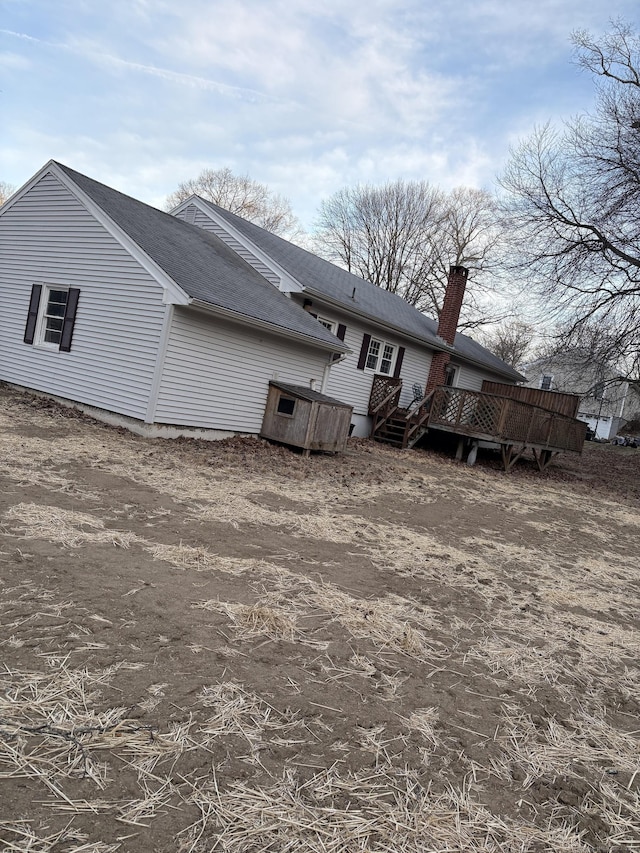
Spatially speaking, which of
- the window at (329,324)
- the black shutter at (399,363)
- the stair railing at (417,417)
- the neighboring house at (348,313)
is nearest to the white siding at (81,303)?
the neighboring house at (348,313)

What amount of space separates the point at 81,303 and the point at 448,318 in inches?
525

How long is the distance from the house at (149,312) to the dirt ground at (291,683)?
12.3ft

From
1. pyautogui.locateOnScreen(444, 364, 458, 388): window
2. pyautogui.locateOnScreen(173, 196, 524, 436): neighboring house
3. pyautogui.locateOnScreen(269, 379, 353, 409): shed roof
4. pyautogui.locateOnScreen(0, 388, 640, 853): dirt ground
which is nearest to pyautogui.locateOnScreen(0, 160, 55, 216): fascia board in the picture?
pyautogui.locateOnScreen(173, 196, 524, 436): neighboring house

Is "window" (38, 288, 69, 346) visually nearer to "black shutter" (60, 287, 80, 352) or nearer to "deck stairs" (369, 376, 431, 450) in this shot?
"black shutter" (60, 287, 80, 352)

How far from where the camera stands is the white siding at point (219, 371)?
9.68 meters

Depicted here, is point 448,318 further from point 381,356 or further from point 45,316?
point 45,316

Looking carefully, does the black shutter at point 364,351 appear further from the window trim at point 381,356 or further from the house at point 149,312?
the house at point 149,312

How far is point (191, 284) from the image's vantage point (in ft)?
31.3

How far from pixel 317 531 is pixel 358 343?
10942 millimetres

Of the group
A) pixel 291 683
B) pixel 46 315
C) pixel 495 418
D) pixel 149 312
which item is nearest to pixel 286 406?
pixel 149 312

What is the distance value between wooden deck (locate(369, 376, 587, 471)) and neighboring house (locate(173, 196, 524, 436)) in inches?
26.6

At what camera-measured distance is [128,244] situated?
9812mm

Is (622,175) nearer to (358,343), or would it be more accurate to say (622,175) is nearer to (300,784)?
(358,343)

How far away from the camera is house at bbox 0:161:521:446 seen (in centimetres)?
964
